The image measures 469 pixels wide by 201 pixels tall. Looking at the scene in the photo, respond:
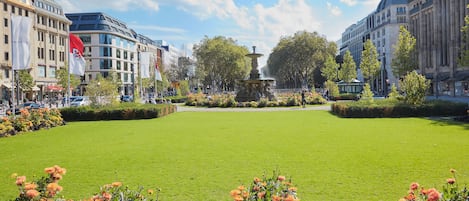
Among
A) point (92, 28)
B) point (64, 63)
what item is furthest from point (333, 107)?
point (92, 28)

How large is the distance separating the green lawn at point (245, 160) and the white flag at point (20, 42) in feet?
29.0

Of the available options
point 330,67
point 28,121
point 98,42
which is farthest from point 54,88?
point 28,121

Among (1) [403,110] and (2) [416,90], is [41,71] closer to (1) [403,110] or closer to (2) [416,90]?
(1) [403,110]

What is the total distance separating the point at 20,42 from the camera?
2472 centimetres

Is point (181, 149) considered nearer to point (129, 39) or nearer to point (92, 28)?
point (92, 28)

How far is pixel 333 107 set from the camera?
30812mm

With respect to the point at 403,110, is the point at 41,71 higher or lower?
higher

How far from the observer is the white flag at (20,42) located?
24672mm

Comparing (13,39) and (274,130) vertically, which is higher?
(13,39)

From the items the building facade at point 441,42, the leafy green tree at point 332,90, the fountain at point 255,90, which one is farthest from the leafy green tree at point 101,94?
the building facade at point 441,42

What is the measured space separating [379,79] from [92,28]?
72.0 meters

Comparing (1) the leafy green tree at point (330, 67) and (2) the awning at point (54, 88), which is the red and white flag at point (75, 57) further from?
(1) the leafy green tree at point (330, 67)

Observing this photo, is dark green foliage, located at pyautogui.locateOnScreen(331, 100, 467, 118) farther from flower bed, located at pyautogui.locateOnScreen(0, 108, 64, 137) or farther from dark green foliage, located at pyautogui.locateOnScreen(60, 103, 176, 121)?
flower bed, located at pyautogui.locateOnScreen(0, 108, 64, 137)

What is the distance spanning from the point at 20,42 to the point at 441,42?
64744 mm
